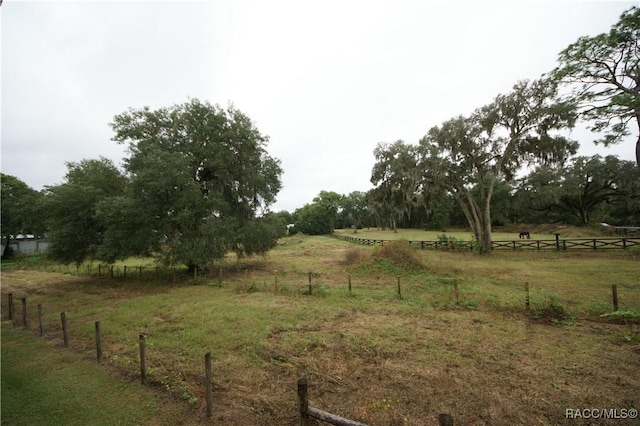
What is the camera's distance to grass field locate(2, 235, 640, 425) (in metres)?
4.07

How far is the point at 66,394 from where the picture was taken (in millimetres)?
4660

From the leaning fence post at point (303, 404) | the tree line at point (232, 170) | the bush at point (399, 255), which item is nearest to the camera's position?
the leaning fence post at point (303, 404)

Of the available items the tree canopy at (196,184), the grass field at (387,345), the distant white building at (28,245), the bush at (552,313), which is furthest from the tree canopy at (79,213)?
the distant white building at (28,245)

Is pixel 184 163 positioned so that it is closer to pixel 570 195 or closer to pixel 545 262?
pixel 545 262

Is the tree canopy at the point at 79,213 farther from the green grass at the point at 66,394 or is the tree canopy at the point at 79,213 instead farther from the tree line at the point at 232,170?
the green grass at the point at 66,394

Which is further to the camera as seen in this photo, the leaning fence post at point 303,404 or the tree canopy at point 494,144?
the tree canopy at point 494,144

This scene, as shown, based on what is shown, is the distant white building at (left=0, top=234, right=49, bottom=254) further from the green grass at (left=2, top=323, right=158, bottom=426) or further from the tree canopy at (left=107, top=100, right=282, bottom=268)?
the green grass at (left=2, top=323, right=158, bottom=426)

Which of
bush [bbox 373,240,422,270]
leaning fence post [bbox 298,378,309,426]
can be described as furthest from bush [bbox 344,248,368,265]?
leaning fence post [bbox 298,378,309,426]

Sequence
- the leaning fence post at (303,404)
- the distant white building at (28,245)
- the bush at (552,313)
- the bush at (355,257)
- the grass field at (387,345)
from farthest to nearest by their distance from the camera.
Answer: the distant white building at (28,245)
the bush at (355,257)
the bush at (552,313)
the grass field at (387,345)
the leaning fence post at (303,404)

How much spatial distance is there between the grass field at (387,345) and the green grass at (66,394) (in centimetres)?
40

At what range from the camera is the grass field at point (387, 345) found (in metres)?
4.07

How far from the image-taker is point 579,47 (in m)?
11.0

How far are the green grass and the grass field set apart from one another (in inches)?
15.9

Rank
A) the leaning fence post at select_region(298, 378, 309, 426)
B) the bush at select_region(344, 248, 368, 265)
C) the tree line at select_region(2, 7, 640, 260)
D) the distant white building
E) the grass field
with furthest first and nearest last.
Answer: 1. the distant white building
2. the bush at select_region(344, 248, 368, 265)
3. the tree line at select_region(2, 7, 640, 260)
4. the grass field
5. the leaning fence post at select_region(298, 378, 309, 426)
